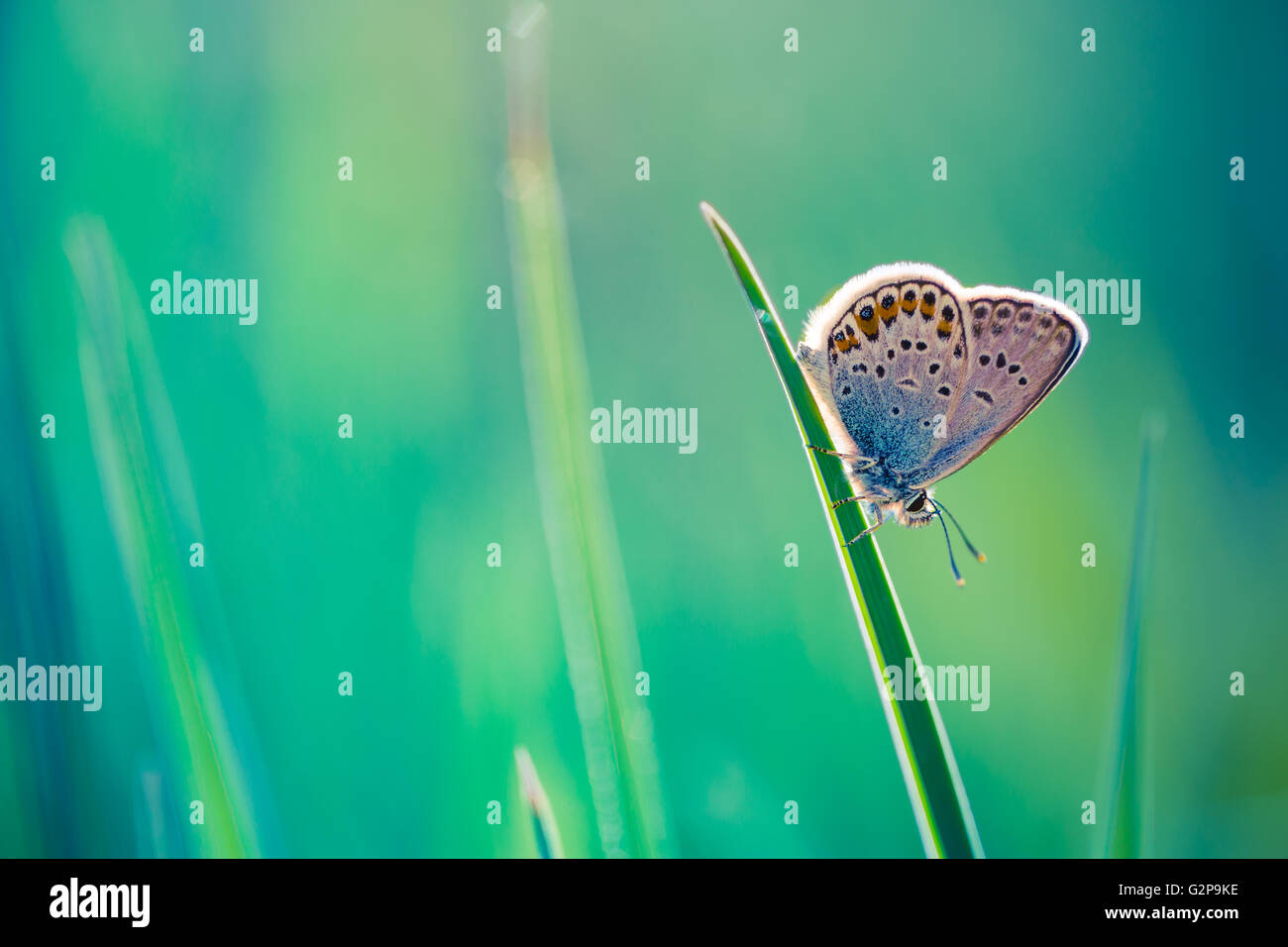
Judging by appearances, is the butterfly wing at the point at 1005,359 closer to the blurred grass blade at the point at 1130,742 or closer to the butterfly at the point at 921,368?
the butterfly at the point at 921,368

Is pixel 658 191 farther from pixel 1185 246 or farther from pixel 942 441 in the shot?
pixel 1185 246

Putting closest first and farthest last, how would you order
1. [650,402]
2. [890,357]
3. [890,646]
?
1. [890,646]
2. [890,357]
3. [650,402]

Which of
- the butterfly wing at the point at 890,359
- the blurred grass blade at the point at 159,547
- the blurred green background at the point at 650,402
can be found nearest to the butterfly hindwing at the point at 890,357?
the butterfly wing at the point at 890,359

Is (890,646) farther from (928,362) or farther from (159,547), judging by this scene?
(159,547)

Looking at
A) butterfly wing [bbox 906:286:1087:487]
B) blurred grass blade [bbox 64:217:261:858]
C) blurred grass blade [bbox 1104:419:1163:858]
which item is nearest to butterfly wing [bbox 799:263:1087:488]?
butterfly wing [bbox 906:286:1087:487]

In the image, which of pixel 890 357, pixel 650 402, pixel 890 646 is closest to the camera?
pixel 890 646

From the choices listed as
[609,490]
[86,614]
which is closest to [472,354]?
[609,490]

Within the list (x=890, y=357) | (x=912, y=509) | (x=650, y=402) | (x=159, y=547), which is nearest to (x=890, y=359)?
(x=890, y=357)

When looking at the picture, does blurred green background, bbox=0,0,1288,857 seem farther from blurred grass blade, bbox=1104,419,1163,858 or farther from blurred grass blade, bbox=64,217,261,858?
blurred grass blade, bbox=1104,419,1163,858
